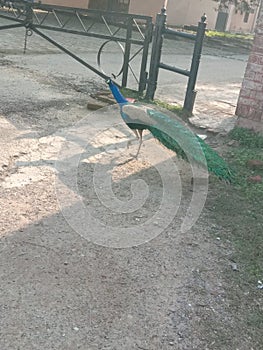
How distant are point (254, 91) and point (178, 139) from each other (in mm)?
2229

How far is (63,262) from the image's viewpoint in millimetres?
3203

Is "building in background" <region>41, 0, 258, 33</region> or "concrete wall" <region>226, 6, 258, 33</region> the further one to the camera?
"concrete wall" <region>226, 6, 258, 33</region>

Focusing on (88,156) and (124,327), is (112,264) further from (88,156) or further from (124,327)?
(88,156)

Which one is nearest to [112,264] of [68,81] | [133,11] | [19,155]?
[19,155]

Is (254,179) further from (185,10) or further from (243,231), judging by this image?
(185,10)

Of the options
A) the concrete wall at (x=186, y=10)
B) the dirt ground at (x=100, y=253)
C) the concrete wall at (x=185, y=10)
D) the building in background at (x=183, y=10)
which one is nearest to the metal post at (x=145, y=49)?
the dirt ground at (x=100, y=253)

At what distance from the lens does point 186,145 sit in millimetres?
4547

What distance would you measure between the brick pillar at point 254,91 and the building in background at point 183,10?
55.8 ft

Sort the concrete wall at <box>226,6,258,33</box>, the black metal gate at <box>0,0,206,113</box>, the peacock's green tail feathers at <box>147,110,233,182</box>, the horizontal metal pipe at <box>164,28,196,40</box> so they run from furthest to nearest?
the concrete wall at <box>226,6,258,33</box> < the black metal gate at <box>0,0,206,113</box> < the horizontal metal pipe at <box>164,28,196,40</box> < the peacock's green tail feathers at <box>147,110,233,182</box>

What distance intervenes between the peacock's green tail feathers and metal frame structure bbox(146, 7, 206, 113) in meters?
2.60

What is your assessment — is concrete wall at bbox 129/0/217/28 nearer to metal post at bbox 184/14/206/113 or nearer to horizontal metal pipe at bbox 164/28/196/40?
horizontal metal pipe at bbox 164/28/196/40

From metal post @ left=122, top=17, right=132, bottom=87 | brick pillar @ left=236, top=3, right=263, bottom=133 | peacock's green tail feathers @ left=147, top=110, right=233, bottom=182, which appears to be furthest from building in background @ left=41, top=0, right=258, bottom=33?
peacock's green tail feathers @ left=147, top=110, right=233, bottom=182

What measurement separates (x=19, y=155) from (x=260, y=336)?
2890mm

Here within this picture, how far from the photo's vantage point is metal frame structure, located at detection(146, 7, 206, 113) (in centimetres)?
702
